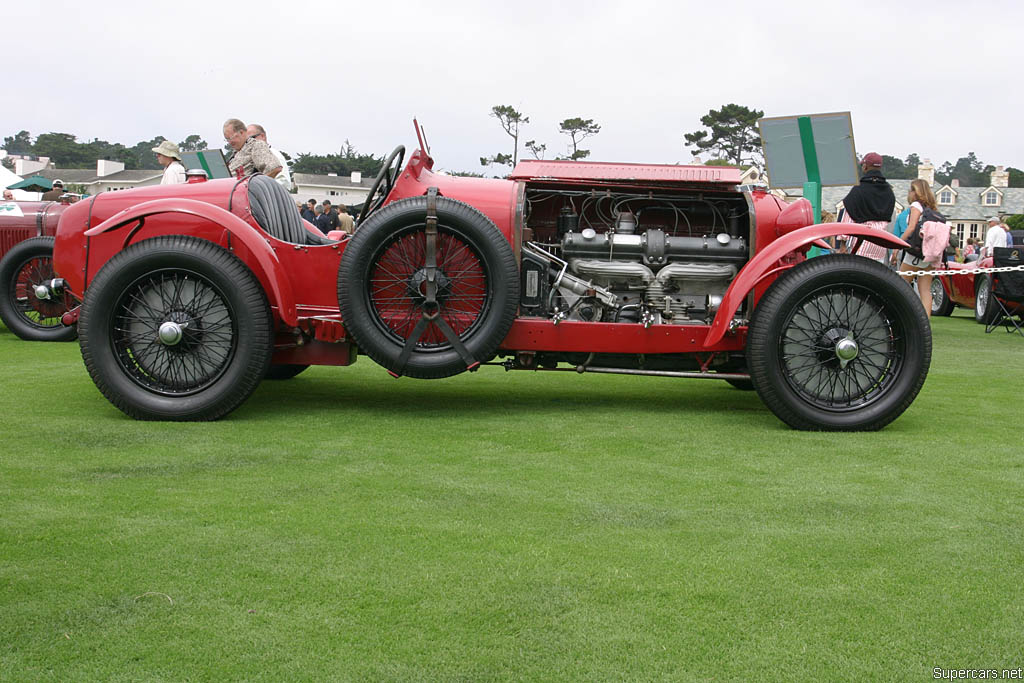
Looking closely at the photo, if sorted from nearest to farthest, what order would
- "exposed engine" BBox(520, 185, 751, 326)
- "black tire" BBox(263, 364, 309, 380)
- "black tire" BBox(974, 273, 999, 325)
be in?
"exposed engine" BBox(520, 185, 751, 326)
"black tire" BBox(263, 364, 309, 380)
"black tire" BBox(974, 273, 999, 325)

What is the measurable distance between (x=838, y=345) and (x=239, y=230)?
3474 mm

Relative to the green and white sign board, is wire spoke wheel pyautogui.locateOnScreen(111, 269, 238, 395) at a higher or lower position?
lower

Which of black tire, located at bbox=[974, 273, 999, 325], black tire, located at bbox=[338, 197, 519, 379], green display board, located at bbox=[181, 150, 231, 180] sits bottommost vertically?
black tire, located at bbox=[974, 273, 999, 325]

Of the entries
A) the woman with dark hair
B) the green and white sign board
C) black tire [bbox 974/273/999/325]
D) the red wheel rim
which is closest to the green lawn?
the green and white sign board

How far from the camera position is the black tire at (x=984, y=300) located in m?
12.9

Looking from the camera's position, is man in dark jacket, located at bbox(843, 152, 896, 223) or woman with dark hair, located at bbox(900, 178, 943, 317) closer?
man in dark jacket, located at bbox(843, 152, 896, 223)

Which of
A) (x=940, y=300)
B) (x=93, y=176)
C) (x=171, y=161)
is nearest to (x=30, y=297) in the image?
(x=171, y=161)

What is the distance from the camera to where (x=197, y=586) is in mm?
2859

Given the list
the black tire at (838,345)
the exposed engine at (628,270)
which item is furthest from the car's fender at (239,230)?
the black tire at (838,345)

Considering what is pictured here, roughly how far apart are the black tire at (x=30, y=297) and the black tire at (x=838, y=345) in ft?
23.6

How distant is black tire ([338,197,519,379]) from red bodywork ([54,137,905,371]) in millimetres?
238

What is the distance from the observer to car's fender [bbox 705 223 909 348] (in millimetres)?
5473

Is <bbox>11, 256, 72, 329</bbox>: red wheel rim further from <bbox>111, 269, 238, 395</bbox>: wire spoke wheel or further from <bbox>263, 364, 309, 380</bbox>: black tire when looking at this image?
<bbox>111, 269, 238, 395</bbox>: wire spoke wheel

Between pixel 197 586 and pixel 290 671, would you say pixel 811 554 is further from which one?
pixel 197 586
